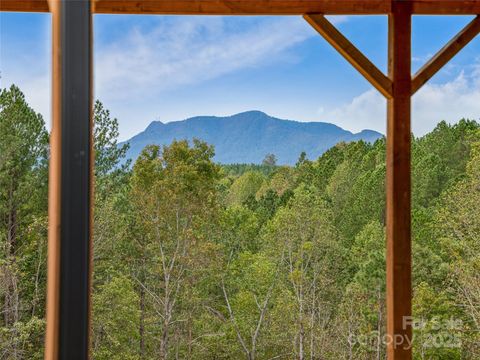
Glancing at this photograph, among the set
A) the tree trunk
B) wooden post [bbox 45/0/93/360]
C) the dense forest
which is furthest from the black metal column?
the tree trunk

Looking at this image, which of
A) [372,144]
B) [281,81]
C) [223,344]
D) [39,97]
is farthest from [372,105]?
[39,97]

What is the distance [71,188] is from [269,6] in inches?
54.1

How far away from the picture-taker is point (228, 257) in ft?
18.7

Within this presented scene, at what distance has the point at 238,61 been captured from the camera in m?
7.03

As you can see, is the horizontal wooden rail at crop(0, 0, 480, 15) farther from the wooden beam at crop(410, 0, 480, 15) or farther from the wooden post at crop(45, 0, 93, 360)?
the wooden post at crop(45, 0, 93, 360)

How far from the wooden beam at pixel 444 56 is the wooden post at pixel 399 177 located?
1.8 inches

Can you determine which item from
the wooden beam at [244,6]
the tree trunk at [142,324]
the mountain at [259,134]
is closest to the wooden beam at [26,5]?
the wooden beam at [244,6]

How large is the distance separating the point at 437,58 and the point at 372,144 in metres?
4.61

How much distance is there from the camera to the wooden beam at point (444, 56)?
1.86m

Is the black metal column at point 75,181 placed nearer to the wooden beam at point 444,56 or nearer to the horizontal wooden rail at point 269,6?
the horizontal wooden rail at point 269,6

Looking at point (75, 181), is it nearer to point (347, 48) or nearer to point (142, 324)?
point (347, 48)

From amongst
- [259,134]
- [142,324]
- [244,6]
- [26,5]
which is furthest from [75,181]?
[259,134]

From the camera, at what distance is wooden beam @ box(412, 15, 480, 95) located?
1.86m

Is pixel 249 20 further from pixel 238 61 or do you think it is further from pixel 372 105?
pixel 372 105
